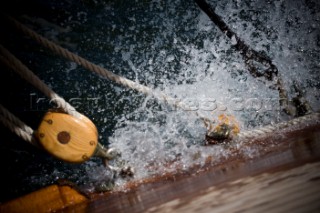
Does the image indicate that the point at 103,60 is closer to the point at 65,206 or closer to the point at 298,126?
the point at 65,206

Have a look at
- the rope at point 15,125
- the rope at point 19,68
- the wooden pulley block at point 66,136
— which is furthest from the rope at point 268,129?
the rope at point 15,125

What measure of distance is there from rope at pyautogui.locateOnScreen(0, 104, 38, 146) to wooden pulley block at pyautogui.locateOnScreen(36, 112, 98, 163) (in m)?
0.05

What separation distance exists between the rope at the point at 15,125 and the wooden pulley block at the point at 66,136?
5cm

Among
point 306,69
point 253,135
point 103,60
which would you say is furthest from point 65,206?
point 306,69

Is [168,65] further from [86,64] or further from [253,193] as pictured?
[253,193]

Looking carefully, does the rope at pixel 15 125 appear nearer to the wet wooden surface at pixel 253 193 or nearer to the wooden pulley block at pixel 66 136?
the wooden pulley block at pixel 66 136

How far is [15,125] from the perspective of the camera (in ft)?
4.19

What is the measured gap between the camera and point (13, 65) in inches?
50.9

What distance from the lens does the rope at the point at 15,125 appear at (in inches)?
49.6

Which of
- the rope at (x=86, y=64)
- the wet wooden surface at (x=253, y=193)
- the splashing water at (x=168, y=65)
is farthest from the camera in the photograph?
the splashing water at (x=168, y=65)

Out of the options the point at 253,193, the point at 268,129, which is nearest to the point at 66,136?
the point at 253,193

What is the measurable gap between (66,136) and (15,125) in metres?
0.29

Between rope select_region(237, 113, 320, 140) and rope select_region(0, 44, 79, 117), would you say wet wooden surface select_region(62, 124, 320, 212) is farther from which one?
rope select_region(0, 44, 79, 117)

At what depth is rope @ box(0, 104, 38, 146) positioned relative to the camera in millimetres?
1259
